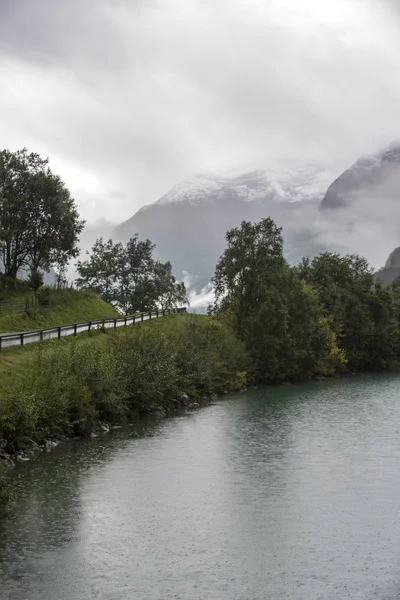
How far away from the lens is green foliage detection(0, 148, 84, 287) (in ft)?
306

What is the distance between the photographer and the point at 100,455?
135ft

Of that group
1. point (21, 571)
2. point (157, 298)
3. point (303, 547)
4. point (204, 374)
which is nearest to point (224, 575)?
point (303, 547)

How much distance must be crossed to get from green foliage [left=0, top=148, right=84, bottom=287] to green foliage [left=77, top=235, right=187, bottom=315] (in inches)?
1404

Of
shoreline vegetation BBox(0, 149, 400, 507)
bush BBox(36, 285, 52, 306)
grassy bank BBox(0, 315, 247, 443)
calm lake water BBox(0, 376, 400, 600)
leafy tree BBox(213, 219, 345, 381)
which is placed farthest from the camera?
leafy tree BBox(213, 219, 345, 381)

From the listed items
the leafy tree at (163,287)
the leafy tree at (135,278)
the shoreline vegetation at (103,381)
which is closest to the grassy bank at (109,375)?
the shoreline vegetation at (103,381)

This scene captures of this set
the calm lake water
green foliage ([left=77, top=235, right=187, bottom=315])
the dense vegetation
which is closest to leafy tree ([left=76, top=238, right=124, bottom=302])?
green foliage ([left=77, top=235, right=187, bottom=315])

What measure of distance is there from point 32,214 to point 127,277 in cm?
4579

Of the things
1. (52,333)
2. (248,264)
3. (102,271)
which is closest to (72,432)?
(52,333)

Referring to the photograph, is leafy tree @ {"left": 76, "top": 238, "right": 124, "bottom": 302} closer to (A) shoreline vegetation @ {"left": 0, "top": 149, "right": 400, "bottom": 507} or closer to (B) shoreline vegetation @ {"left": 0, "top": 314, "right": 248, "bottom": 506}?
(A) shoreline vegetation @ {"left": 0, "top": 149, "right": 400, "bottom": 507}

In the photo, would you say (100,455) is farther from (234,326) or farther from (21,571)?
(234,326)

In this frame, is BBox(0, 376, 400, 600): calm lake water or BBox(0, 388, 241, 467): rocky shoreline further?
BBox(0, 388, 241, 467): rocky shoreline

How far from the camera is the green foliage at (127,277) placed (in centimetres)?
13562

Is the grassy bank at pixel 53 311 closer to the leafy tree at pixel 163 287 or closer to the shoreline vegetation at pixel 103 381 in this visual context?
the shoreline vegetation at pixel 103 381

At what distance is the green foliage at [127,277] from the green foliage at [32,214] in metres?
35.7
